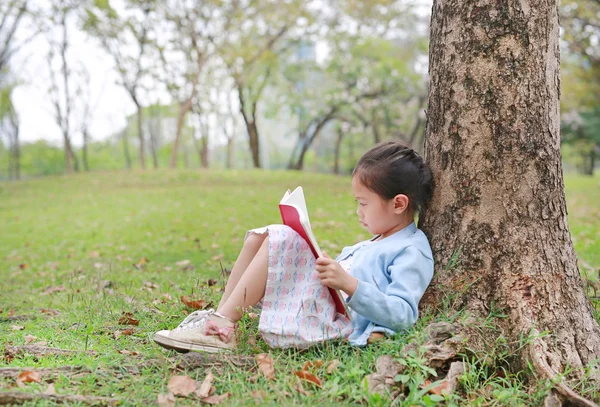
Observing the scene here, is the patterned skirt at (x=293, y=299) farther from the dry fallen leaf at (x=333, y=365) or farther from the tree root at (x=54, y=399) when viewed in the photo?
the tree root at (x=54, y=399)

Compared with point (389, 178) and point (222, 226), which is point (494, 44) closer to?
point (389, 178)

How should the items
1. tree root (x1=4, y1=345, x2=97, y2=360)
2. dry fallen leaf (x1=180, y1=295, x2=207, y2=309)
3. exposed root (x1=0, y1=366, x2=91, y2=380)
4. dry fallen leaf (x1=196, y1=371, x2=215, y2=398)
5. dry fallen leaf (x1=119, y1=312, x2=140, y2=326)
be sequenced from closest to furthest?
1. dry fallen leaf (x1=196, y1=371, x2=215, y2=398)
2. exposed root (x1=0, y1=366, x2=91, y2=380)
3. tree root (x1=4, y1=345, x2=97, y2=360)
4. dry fallen leaf (x1=119, y1=312, x2=140, y2=326)
5. dry fallen leaf (x1=180, y1=295, x2=207, y2=309)

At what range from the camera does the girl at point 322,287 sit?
2557 mm

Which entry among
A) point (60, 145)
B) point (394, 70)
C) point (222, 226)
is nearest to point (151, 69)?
point (394, 70)

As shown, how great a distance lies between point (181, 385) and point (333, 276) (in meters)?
0.80

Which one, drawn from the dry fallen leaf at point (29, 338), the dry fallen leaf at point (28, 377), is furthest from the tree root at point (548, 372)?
the dry fallen leaf at point (29, 338)

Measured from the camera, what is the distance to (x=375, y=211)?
2.86 metres

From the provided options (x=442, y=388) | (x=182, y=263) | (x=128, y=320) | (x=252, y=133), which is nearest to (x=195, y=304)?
(x=128, y=320)

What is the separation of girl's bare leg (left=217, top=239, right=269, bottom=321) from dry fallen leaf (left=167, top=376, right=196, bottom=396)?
1.22 feet

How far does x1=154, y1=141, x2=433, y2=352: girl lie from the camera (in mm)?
2557

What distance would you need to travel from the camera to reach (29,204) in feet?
48.0

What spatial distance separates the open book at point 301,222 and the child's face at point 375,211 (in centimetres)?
36

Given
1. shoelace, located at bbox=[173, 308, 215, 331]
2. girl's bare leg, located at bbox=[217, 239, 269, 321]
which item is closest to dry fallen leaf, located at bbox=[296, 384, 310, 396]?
girl's bare leg, located at bbox=[217, 239, 269, 321]

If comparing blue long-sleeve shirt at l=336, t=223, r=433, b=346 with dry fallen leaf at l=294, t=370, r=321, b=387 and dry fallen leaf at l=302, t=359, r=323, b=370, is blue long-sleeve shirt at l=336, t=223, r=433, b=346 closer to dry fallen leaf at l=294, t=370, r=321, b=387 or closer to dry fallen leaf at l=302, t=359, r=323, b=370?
dry fallen leaf at l=302, t=359, r=323, b=370
